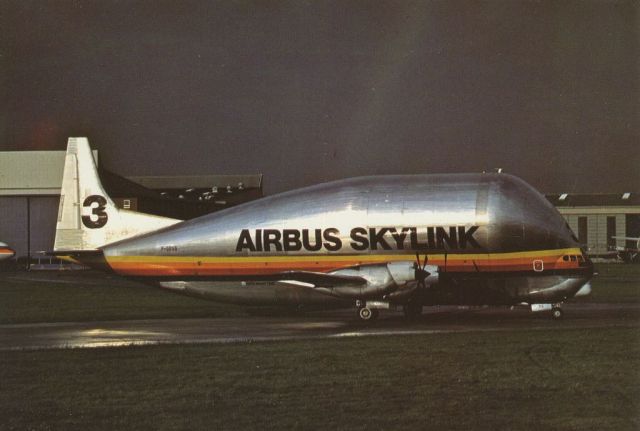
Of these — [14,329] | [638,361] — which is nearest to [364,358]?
[638,361]

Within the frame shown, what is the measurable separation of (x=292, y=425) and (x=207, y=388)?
12.2 ft

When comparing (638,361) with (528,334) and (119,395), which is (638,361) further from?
(119,395)

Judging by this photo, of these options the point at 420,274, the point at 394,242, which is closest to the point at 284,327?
the point at 394,242

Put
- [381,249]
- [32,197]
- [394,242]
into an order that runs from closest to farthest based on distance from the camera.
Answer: [394,242] → [381,249] → [32,197]

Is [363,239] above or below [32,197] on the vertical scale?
below

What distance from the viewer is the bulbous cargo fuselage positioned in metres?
27.4

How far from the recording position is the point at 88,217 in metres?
32.2

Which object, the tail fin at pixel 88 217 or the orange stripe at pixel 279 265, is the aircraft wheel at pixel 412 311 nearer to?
the orange stripe at pixel 279 265

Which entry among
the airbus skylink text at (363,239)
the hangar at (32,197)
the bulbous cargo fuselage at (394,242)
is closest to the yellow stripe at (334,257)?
the bulbous cargo fuselage at (394,242)

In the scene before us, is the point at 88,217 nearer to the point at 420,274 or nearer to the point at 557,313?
the point at 420,274

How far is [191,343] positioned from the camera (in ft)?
75.3

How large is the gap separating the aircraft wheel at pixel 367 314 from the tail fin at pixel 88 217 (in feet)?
28.5

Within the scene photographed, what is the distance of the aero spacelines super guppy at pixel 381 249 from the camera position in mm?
27359

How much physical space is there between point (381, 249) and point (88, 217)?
40.5ft
